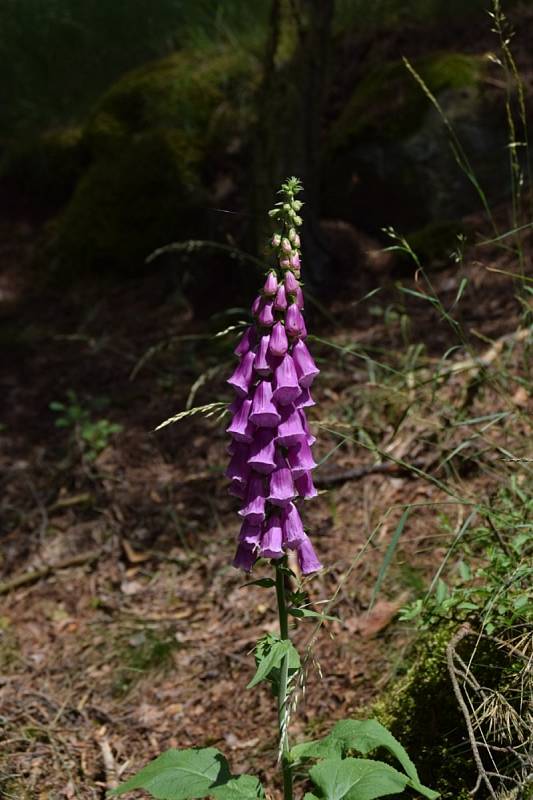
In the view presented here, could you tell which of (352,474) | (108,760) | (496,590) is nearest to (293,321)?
(496,590)

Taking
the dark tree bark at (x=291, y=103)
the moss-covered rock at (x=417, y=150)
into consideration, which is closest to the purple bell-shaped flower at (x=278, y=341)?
the dark tree bark at (x=291, y=103)

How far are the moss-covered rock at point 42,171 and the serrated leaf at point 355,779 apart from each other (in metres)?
6.95

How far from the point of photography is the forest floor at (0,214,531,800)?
10.6 feet

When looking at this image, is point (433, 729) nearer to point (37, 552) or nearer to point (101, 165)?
point (37, 552)

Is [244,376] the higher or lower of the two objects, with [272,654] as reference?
higher

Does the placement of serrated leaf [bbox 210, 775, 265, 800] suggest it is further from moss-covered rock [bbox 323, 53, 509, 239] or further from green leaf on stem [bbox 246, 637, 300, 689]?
moss-covered rock [bbox 323, 53, 509, 239]

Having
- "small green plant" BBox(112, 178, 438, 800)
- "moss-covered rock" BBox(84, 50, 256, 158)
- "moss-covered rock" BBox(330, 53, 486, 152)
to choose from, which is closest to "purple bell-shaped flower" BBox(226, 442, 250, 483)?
"small green plant" BBox(112, 178, 438, 800)

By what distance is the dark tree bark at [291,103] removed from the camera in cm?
563

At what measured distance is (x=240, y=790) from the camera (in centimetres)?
221

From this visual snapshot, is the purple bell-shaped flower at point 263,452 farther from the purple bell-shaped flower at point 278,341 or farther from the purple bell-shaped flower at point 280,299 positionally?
the purple bell-shaped flower at point 280,299

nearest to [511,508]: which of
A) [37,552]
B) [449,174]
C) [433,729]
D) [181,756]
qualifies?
[433,729]

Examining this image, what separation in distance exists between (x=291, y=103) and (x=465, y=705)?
4.45m

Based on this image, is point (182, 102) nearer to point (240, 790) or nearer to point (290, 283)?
point (290, 283)

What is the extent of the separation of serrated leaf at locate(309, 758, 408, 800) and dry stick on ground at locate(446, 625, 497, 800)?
0.64 ft
